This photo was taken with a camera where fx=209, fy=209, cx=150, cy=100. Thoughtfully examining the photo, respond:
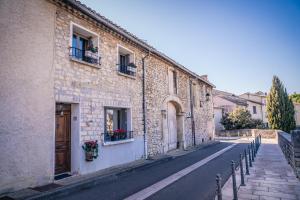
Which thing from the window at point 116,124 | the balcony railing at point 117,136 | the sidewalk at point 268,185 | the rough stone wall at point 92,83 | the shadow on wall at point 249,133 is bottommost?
the shadow on wall at point 249,133

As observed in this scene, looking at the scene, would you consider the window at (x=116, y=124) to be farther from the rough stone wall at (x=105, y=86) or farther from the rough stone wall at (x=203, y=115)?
the rough stone wall at (x=203, y=115)

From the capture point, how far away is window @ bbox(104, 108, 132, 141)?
8714 mm

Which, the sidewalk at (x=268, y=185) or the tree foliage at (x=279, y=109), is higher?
the tree foliage at (x=279, y=109)

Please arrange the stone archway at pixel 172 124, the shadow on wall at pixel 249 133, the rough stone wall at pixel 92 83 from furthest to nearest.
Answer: the shadow on wall at pixel 249 133 < the stone archway at pixel 172 124 < the rough stone wall at pixel 92 83

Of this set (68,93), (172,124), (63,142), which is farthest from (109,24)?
(172,124)

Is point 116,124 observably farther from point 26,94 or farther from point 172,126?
point 172,126

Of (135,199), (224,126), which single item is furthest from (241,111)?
(135,199)

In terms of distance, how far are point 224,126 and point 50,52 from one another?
27.2 metres

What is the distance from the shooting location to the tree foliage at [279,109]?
82.7ft

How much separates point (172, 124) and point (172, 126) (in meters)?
0.14

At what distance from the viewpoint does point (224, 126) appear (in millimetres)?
29438

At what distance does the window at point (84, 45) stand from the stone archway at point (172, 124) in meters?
5.89

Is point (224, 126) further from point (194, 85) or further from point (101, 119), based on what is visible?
point (101, 119)

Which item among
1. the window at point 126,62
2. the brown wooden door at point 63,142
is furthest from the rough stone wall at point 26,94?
the window at point 126,62
